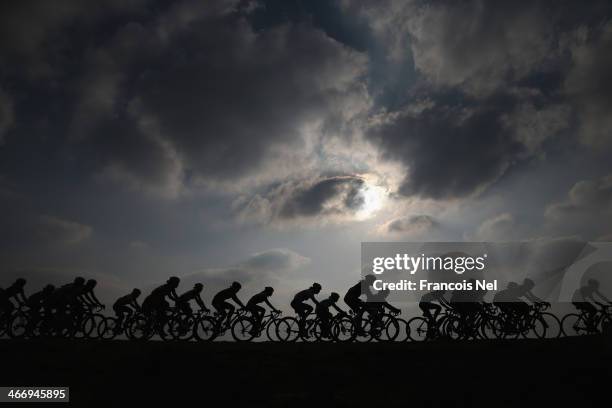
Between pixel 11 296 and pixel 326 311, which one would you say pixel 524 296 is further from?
pixel 11 296

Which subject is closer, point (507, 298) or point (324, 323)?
point (324, 323)

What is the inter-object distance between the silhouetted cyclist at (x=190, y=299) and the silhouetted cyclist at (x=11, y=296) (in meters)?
5.49

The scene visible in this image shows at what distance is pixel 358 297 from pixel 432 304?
244 cm

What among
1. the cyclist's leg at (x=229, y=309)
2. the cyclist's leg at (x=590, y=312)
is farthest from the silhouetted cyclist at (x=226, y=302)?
the cyclist's leg at (x=590, y=312)

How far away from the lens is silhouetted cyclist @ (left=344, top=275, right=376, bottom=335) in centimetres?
1462

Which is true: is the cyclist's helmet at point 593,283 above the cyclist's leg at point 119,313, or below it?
above

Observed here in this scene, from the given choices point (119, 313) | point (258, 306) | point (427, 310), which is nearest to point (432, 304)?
point (427, 310)

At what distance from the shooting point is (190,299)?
558 inches

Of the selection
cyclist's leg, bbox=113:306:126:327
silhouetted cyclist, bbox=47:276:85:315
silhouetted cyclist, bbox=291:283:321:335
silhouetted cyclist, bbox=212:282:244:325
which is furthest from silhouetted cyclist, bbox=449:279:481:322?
silhouetted cyclist, bbox=47:276:85:315

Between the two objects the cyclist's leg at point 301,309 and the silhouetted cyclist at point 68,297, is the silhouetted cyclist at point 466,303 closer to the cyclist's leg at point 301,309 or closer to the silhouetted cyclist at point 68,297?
the cyclist's leg at point 301,309

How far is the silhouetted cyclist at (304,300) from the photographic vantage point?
14445 millimetres

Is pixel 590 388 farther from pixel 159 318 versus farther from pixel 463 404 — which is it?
pixel 159 318

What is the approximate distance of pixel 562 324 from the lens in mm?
15617

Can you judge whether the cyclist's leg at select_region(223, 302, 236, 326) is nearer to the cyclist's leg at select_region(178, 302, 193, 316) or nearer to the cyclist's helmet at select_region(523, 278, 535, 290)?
the cyclist's leg at select_region(178, 302, 193, 316)
